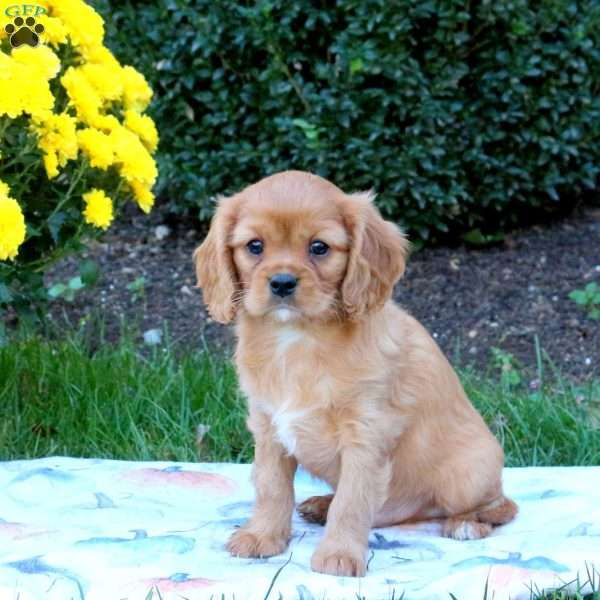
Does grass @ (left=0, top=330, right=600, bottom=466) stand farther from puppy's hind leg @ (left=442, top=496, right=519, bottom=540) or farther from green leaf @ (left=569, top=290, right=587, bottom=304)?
green leaf @ (left=569, top=290, right=587, bottom=304)

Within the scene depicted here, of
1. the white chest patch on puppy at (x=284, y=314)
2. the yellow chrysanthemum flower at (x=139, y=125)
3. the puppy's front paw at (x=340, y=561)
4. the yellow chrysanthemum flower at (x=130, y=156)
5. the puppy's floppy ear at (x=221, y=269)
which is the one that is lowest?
the puppy's front paw at (x=340, y=561)

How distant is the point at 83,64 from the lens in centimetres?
463

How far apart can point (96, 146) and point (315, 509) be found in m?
1.60

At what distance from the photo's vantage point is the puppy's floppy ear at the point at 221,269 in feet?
11.3

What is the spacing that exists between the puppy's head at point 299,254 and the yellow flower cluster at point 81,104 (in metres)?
0.99

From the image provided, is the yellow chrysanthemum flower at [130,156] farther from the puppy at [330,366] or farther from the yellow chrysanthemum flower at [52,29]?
the puppy at [330,366]

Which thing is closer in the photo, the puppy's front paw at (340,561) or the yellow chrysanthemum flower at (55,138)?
the puppy's front paw at (340,561)

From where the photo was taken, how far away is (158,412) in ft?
15.7

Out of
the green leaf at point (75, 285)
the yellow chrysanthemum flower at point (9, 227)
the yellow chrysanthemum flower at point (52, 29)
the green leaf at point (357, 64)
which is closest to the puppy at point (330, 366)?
the yellow chrysanthemum flower at point (9, 227)

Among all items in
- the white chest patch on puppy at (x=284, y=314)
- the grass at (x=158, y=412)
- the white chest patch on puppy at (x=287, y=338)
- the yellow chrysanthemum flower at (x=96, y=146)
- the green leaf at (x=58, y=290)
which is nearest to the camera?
the white chest patch on puppy at (x=284, y=314)

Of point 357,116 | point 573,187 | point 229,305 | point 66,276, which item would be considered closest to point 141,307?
point 66,276

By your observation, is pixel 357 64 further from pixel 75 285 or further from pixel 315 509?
pixel 315 509

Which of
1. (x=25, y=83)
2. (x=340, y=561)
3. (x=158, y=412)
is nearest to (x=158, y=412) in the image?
(x=158, y=412)

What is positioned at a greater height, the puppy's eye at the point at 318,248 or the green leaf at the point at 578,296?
the puppy's eye at the point at 318,248
